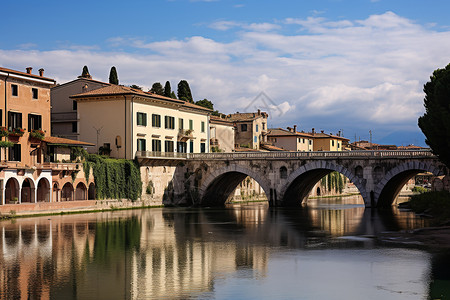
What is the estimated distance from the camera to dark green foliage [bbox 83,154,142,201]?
70.9 m

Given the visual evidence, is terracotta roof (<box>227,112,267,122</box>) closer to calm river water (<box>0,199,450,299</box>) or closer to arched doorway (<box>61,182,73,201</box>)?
arched doorway (<box>61,182,73,201</box>)

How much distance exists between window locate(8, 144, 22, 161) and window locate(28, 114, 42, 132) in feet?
8.28

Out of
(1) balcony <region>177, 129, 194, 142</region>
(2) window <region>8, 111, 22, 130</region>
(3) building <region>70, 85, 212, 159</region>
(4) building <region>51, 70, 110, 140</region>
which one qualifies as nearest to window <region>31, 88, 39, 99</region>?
(2) window <region>8, 111, 22, 130</region>

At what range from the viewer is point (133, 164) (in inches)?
2958

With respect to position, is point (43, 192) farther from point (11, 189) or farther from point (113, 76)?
point (113, 76)

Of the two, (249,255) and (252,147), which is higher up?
(252,147)

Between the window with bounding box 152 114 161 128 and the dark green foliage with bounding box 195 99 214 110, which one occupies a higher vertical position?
the dark green foliage with bounding box 195 99 214 110

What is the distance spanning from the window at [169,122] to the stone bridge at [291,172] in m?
4.53

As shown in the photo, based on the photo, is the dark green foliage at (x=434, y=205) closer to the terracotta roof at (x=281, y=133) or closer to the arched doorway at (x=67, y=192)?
the arched doorway at (x=67, y=192)

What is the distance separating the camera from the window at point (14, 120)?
61.6 meters

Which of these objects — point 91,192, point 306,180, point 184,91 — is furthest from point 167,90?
point 91,192

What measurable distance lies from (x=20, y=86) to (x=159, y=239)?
25745 mm

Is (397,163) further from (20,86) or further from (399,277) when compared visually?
(399,277)

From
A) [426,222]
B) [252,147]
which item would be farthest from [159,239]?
[252,147]
